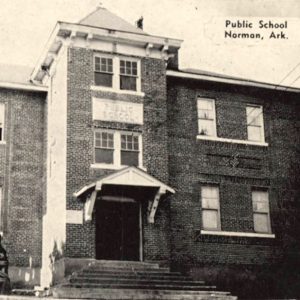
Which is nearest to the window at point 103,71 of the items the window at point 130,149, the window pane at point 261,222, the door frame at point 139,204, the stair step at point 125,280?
the window at point 130,149

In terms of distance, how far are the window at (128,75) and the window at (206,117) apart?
330 centimetres

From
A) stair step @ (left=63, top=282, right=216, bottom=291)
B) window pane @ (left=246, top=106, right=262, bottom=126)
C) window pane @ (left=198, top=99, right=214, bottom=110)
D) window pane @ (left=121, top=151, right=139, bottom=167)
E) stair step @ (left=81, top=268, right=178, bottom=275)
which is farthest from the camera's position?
window pane @ (left=246, top=106, right=262, bottom=126)

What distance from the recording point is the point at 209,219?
25203mm

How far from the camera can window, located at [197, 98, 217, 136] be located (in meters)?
26.1

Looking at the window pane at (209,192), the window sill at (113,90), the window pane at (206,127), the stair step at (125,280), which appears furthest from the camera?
the window pane at (206,127)

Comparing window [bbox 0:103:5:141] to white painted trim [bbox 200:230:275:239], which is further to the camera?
window [bbox 0:103:5:141]

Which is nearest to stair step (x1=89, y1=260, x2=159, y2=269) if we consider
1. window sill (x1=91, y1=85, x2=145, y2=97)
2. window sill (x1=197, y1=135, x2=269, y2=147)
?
window sill (x1=197, y1=135, x2=269, y2=147)

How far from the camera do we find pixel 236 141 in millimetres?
26188

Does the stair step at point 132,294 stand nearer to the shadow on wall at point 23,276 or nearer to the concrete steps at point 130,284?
the concrete steps at point 130,284

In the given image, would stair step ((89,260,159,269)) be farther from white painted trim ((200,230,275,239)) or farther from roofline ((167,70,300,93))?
roofline ((167,70,300,93))

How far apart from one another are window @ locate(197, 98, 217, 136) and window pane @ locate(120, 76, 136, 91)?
130 inches

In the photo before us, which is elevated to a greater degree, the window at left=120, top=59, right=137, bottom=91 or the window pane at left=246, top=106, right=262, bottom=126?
the window at left=120, top=59, right=137, bottom=91

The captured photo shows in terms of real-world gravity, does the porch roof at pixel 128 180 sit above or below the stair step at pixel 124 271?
above

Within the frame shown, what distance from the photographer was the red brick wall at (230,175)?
2473 cm
